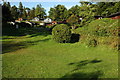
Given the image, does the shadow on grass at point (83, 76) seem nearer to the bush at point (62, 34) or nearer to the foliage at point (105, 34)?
the foliage at point (105, 34)

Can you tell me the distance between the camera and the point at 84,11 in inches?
1329

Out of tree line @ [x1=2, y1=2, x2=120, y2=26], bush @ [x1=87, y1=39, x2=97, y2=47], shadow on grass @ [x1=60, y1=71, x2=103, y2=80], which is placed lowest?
shadow on grass @ [x1=60, y1=71, x2=103, y2=80]

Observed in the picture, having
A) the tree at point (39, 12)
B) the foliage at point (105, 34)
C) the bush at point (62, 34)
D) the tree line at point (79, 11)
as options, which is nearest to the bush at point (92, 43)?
the foliage at point (105, 34)

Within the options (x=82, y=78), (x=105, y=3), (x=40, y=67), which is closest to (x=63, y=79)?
(x=82, y=78)

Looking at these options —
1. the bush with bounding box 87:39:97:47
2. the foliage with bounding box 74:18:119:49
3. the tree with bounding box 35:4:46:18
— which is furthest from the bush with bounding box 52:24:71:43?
the tree with bounding box 35:4:46:18

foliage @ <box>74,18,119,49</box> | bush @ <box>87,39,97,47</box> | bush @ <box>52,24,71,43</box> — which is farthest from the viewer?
bush @ <box>52,24,71,43</box>

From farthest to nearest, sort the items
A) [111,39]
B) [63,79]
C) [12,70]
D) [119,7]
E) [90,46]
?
[119,7] < [90,46] < [111,39] < [12,70] < [63,79]

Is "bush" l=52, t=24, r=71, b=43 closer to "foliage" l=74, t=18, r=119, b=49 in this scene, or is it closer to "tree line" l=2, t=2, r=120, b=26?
"foliage" l=74, t=18, r=119, b=49

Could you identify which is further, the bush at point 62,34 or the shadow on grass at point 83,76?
the bush at point 62,34

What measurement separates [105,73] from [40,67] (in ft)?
11.8

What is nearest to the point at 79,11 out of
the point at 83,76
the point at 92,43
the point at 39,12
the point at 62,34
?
the point at 62,34

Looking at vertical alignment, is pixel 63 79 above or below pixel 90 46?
below

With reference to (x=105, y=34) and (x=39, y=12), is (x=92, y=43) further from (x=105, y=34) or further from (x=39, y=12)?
(x=39, y=12)

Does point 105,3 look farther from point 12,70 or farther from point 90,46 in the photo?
point 12,70
